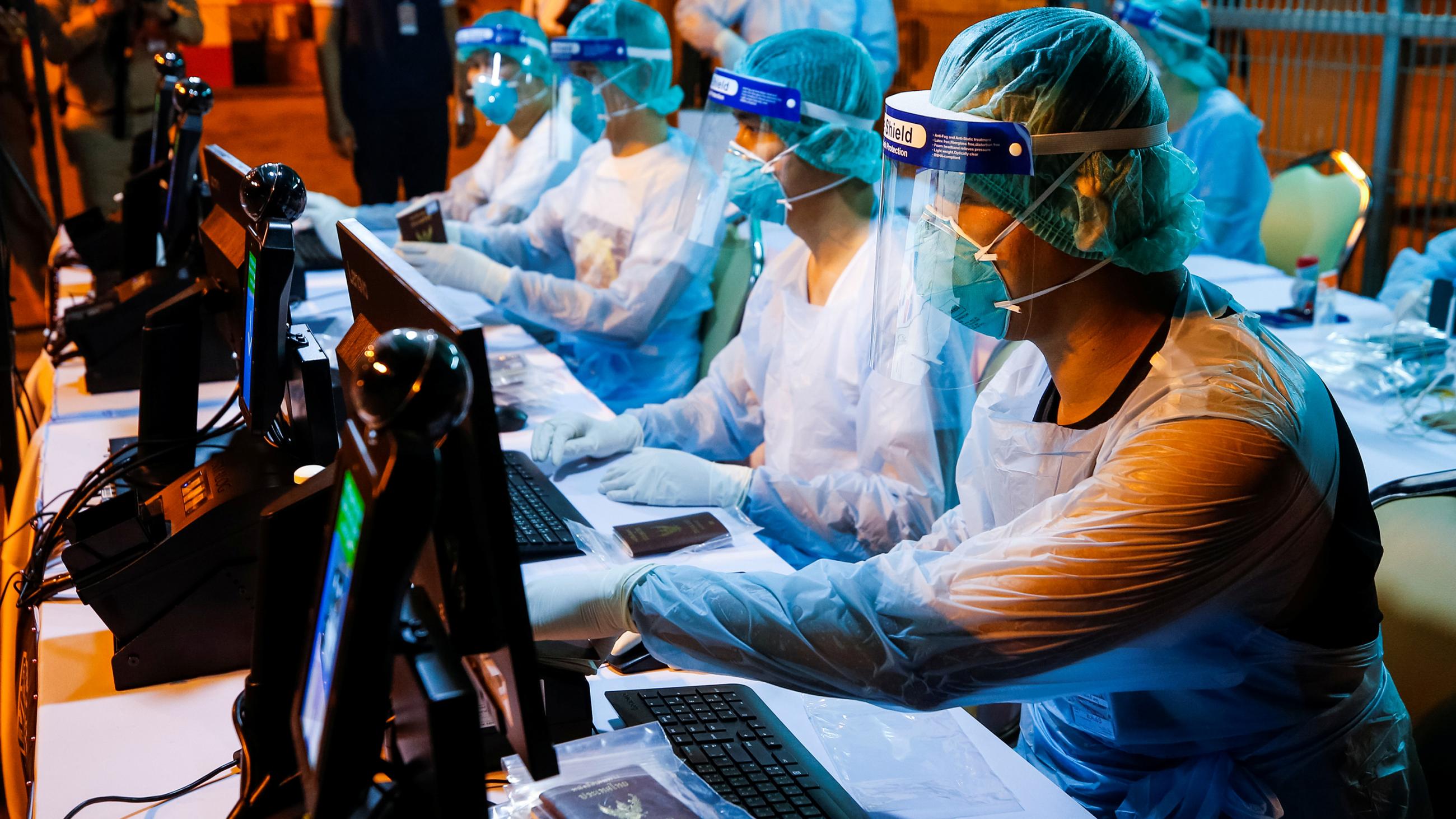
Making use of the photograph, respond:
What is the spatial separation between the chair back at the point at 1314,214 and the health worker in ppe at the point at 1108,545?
2.62m

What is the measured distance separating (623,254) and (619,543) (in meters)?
1.59

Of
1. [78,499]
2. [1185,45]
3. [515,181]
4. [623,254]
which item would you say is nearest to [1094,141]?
[78,499]

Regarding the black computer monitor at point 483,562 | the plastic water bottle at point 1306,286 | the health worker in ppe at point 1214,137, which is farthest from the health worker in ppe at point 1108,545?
the health worker in ppe at point 1214,137

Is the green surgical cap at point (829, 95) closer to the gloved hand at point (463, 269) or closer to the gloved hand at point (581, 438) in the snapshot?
the gloved hand at point (581, 438)

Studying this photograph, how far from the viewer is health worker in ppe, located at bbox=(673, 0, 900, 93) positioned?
4.12 meters

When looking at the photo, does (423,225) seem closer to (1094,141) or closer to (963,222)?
(963,222)

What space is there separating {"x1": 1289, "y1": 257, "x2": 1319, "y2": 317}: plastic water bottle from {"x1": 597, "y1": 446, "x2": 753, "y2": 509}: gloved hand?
1778 mm

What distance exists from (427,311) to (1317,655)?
2.89 feet

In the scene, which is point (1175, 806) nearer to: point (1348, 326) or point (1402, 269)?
point (1348, 326)

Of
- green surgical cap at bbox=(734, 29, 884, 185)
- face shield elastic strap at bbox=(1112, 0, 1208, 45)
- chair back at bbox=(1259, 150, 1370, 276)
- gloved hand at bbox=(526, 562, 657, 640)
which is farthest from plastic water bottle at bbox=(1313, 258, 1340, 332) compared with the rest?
gloved hand at bbox=(526, 562, 657, 640)

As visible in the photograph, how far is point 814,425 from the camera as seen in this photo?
2.04 m

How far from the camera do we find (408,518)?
61 centimetres

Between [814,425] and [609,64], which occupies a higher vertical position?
[609,64]

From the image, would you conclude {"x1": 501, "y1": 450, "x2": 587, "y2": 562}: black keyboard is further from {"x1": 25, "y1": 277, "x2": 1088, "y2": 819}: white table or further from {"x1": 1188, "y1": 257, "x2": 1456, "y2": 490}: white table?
{"x1": 1188, "y1": 257, "x2": 1456, "y2": 490}: white table
